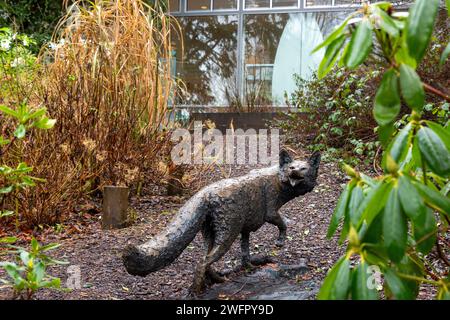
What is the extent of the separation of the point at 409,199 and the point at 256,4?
11.7m

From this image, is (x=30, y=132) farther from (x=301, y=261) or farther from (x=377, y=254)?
(x=377, y=254)

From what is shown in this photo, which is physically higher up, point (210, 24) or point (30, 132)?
point (210, 24)

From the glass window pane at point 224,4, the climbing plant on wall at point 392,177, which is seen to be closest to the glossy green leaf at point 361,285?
the climbing plant on wall at point 392,177

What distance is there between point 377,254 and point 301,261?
2105mm

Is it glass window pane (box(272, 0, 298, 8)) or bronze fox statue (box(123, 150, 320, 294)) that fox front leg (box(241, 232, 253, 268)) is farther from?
glass window pane (box(272, 0, 298, 8))

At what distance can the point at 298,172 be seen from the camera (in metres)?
3.10

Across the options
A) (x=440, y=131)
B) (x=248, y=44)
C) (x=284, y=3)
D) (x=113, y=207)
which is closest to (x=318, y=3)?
(x=284, y=3)

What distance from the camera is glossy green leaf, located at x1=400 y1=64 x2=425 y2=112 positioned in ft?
4.05

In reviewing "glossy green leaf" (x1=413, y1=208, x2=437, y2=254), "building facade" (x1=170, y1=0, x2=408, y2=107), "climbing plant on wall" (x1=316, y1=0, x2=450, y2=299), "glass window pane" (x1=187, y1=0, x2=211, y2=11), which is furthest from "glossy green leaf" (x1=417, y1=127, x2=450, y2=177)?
"glass window pane" (x1=187, y1=0, x2=211, y2=11)

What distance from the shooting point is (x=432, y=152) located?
132 centimetres

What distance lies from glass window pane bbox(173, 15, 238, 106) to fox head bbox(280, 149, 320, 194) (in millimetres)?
8737

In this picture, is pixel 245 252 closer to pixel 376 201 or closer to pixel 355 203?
pixel 355 203

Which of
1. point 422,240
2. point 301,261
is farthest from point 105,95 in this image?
point 422,240
